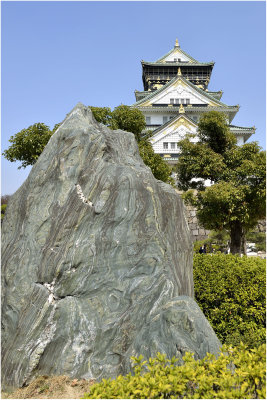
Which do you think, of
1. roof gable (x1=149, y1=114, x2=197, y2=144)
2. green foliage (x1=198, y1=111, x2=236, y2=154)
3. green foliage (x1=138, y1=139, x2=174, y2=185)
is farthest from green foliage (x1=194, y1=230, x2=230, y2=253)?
roof gable (x1=149, y1=114, x2=197, y2=144)

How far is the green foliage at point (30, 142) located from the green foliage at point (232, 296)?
8.11 metres

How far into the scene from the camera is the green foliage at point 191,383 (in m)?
2.98

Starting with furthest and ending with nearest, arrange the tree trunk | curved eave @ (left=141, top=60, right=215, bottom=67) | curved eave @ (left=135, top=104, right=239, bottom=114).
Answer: curved eave @ (left=141, top=60, right=215, bottom=67) → curved eave @ (left=135, top=104, right=239, bottom=114) → the tree trunk

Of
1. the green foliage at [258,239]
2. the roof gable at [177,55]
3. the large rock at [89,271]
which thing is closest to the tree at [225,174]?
the green foliage at [258,239]

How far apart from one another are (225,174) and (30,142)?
7564mm

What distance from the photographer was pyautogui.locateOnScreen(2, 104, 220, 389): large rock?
429 centimetres

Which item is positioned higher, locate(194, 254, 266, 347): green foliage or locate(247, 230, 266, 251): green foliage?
locate(247, 230, 266, 251): green foliage

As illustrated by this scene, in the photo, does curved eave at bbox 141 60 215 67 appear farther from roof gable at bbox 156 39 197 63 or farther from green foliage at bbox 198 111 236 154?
green foliage at bbox 198 111 236 154

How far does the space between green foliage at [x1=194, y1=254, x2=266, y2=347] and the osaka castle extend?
21.1 m

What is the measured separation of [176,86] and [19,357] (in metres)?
34.5

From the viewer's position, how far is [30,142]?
43.2 ft

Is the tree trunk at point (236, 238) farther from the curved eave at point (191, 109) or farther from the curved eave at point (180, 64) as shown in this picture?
the curved eave at point (180, 64)

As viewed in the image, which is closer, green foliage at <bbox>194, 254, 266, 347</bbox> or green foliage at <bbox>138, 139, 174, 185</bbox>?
green foliage at <bbox>194, 254, 266, 347</bbox>

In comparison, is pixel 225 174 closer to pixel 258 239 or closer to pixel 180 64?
pixel 258 239
